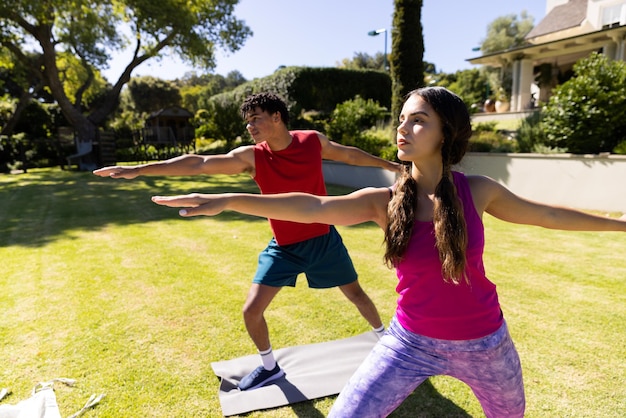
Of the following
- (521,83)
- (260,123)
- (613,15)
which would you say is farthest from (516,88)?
(260,123)

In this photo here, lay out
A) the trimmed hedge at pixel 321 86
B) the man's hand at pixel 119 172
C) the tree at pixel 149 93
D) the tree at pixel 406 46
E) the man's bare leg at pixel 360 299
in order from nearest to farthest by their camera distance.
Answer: the man's hand at pixel 119 172 < the man's bare leg at pixel 360 299 < the tree at pixel 406 46 < the trimmed hedge at pixel 321 86 < the tree at pixel 149 93

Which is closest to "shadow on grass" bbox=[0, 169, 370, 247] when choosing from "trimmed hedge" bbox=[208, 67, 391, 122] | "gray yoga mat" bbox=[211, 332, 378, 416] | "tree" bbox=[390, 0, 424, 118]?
"tree" bbox=[390, 0, 424, 118]

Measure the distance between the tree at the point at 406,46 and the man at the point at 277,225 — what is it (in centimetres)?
1176

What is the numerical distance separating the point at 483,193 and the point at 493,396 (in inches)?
37.5

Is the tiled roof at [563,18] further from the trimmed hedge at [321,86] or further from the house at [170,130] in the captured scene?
the house at [170,130]

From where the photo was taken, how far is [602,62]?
412 inches

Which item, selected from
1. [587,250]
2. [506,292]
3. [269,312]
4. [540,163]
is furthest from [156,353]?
[540,163]

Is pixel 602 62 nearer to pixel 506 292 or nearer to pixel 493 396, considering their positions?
pixel 506 292

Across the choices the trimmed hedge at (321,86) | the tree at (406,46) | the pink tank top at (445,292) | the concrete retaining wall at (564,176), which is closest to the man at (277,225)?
the pink tank top at (445,292)

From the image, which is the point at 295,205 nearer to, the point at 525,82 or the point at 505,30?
the point at 525,82

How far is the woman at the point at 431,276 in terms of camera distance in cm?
182

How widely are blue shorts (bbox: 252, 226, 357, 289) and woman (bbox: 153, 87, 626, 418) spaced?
1.38 m

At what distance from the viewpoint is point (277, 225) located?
3.22 metres

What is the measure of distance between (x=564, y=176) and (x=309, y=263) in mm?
9482
